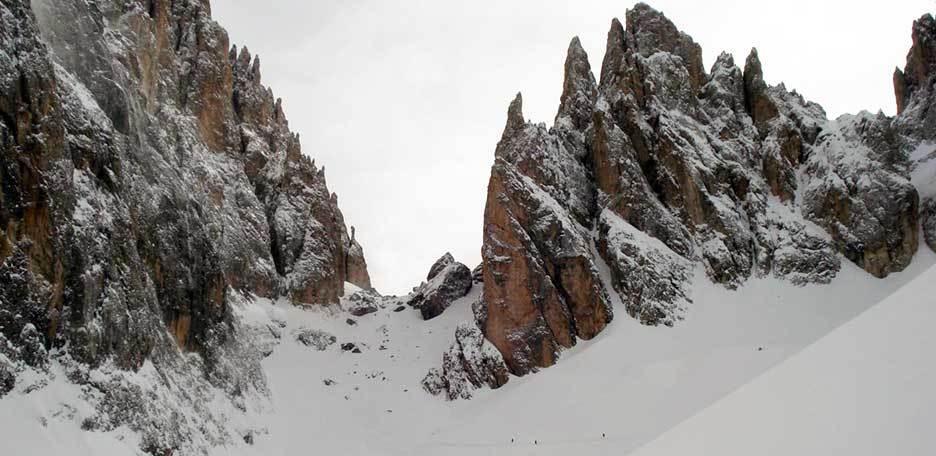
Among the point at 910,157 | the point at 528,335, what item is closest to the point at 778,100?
the point at 910,157

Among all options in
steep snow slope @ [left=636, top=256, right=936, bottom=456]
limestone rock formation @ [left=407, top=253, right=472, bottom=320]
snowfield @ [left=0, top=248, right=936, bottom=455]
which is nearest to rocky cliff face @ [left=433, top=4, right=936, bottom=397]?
snowfield @ [left=0, top=248, right=936, bottom=455]

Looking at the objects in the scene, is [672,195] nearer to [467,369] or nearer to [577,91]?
[577,91]

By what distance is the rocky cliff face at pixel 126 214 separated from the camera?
20375 millimetres

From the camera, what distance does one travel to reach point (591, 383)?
36000mm

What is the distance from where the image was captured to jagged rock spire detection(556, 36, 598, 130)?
54.6 meters

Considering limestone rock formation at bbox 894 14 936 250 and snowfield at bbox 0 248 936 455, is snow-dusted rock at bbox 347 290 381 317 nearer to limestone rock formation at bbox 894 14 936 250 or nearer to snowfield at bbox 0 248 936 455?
snowfield at bbox 0 248 936 455

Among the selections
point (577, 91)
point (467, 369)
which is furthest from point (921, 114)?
point (467, 369)

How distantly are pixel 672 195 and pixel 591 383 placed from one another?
1937 cm

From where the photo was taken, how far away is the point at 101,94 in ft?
95.3

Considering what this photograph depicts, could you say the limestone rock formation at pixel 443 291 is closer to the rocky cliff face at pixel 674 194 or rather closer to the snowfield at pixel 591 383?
the snowfield at pixel 591 383

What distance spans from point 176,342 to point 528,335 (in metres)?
23.4

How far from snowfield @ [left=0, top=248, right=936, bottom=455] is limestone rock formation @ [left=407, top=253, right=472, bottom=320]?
131 centimetres

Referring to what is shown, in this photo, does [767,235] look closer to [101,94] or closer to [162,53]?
[101,94]

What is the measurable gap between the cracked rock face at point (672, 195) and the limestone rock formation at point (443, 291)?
490 inches
